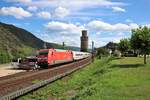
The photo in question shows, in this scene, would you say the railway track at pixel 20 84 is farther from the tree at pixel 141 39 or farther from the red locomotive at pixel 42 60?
the tree at pixel 141 39

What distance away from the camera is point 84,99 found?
18.2 metres

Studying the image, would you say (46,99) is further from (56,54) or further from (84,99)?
(56,54)

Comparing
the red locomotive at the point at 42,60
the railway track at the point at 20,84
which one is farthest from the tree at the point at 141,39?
the railway track at the point at 20,84

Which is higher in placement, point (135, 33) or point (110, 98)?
point (135, 33)

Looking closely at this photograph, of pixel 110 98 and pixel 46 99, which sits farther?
pixel 46 99

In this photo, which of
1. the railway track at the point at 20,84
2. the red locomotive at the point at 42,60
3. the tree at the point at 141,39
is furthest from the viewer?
the red locomotive at the point at 42,60

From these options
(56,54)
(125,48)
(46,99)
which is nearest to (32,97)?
(46,99)

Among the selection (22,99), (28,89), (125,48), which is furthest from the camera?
(125,48)

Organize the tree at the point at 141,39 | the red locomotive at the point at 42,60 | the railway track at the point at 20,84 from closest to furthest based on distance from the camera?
the railway track at the point at 20,84, the tree at the point at 141,39, the red locomotive at the point at 42,60

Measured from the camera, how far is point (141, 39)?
54031 mm

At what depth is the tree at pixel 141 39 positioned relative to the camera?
177 ft

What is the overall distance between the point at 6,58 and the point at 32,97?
2022 inches

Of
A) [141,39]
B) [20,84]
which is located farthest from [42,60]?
[20,84]

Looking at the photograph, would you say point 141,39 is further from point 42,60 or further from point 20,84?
point 20,84
